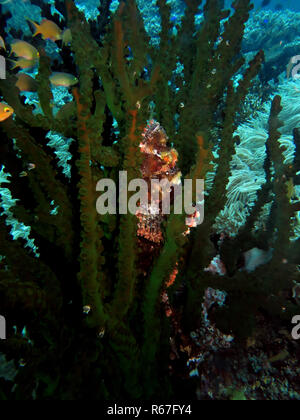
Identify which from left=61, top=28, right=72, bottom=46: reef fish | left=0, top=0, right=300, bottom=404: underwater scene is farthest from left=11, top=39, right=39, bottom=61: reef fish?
left=0, top=0, right=300, bottom=404: underwater scene

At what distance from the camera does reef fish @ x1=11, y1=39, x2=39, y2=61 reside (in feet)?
16.0

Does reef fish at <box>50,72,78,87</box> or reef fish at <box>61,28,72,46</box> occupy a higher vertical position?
reef fish at <box>61,28,72,46</box>

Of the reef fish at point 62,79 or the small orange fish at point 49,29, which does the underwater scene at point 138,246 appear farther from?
the small orange fish at point 49,29

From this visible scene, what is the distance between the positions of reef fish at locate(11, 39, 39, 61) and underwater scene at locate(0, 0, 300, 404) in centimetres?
361

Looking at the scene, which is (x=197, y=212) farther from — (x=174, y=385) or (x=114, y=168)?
(x=174, y=385)

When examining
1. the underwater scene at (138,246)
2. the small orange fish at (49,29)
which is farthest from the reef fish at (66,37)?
the underwater scene at (138,246)

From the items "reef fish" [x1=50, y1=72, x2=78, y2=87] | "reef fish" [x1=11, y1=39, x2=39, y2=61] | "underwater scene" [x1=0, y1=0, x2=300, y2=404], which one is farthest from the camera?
"reef fish" [x1=11, y1=39, x2=39, y2=61]

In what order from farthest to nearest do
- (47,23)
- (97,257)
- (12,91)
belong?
(47,23) < (12,91) < (97,257)

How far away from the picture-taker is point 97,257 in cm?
150

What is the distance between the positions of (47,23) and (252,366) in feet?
20.1

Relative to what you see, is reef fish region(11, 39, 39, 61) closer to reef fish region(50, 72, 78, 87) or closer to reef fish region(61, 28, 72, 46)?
reef fish region(61, 28, 72, 46)

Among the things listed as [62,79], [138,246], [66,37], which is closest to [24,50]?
[66,37]

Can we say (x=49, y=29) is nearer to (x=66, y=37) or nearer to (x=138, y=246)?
(x=66, y=37)

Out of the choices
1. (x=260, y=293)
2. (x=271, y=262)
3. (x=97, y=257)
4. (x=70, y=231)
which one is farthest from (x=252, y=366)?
(x=70, y=231)
